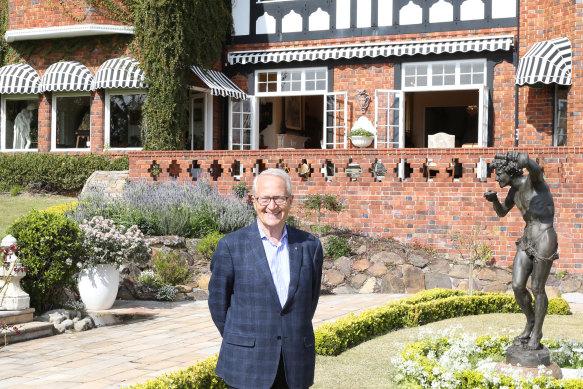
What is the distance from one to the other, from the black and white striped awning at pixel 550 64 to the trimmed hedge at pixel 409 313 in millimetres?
6702

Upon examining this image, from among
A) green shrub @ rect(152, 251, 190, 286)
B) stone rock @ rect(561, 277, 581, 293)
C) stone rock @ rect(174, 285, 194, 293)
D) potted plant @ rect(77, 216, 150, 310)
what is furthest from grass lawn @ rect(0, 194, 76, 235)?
stone rock @ rect(561, 277, 581, 293)

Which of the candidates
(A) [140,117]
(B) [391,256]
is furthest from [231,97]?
(B) [391,256]

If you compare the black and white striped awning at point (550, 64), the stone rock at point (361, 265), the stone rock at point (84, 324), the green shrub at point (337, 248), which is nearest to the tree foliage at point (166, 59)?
the green shrub at point (337, 248)

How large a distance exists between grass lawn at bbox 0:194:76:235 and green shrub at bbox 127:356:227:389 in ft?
31.8

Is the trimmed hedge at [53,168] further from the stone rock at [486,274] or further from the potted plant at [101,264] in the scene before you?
the stone rock at [486,274]

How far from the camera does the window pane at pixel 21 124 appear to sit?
20797mm

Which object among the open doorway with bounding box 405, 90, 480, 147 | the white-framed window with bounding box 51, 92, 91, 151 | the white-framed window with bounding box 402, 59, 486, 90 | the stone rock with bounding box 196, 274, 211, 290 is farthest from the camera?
the open doorway with bounding box 405, 90, 480, 147

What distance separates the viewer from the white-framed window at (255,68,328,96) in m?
19.4

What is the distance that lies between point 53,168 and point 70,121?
205 cm

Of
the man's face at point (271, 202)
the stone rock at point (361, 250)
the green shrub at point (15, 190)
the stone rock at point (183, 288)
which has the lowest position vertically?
the stone rock at point (183, 288)

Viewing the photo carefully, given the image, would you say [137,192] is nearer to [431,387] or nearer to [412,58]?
[412,58]

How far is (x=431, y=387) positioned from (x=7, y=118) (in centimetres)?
1770

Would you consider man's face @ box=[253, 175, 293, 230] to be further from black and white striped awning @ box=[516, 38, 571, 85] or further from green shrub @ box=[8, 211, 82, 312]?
black and white striped awning @ box=[516, 38, 571, 85]

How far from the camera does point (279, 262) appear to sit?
402 cm
